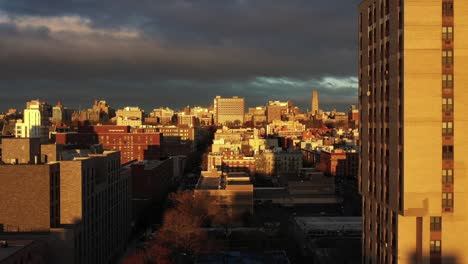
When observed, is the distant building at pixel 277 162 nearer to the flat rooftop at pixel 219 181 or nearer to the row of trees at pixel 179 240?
the flat rooftop at pixel 219 181

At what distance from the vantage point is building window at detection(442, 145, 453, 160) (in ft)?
59.8

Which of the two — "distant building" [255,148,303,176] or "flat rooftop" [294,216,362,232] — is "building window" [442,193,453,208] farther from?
"distant building" [255,148,303,176]

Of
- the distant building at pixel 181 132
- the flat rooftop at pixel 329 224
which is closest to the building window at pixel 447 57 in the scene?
the flat rooftop at pixel 329 224

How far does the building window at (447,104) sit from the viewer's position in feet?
59.7

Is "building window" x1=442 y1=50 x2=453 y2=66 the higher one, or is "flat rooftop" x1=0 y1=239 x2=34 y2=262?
"building window" x1=442 y1=50 x2=453 y2=66

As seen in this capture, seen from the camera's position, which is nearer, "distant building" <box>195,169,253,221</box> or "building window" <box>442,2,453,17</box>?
"building window" <box>442,2,453,17</box>

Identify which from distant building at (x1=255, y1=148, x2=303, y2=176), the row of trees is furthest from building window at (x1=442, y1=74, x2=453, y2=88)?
distant building at (x1=255, y1=148, x2=303, y2=176)

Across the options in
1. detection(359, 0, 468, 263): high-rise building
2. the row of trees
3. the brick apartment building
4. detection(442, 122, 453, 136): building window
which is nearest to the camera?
detection(359, 0, 468, 263): high-rise building

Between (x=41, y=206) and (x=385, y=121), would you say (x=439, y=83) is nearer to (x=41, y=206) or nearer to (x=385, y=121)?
(x=385, y=121)

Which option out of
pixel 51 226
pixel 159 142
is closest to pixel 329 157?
pixel 159 142

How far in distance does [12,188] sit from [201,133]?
124 metres

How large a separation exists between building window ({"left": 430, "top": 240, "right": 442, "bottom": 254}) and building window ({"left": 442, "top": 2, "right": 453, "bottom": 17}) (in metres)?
8.11

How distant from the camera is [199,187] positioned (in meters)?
54.9

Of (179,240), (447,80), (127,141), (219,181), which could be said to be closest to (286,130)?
(127,141)
